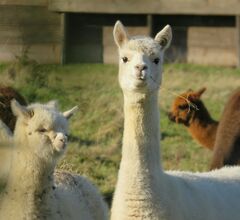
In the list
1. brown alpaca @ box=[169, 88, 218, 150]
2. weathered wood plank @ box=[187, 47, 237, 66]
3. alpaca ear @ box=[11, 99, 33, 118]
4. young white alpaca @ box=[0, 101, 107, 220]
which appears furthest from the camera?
weathered wood plank @ box=[187, 47, 237, 66]

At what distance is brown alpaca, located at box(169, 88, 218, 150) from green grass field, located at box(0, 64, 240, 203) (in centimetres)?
23

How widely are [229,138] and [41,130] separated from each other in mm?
4942

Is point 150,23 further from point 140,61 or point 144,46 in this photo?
point 140,61

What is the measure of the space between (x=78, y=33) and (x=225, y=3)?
403 centimetres

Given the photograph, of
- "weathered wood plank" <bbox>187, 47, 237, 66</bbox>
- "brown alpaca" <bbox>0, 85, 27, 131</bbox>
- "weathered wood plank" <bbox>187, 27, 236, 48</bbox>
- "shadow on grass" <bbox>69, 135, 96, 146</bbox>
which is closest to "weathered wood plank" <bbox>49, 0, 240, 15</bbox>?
"weathered wood plank" <bbox>187, 27, 236, 48</bbox>

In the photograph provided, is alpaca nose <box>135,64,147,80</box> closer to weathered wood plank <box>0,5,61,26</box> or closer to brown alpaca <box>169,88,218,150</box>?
weathered wood plank <box>0,5,61,26</box>

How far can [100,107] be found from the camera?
15.9 m

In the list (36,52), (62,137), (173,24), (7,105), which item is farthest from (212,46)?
(62,137)

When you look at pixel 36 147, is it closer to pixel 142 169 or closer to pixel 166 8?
pixel 142 169

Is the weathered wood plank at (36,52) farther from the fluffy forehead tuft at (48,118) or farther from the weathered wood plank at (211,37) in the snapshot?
the weathered wood plank at (211,37)

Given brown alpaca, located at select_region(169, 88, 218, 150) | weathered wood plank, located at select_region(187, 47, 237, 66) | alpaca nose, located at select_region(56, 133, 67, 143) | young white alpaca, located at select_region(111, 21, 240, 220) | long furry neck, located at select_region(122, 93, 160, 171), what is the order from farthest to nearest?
1. weathered wood plank, located at select_region(187, 47, 237, 66)
2. brown alpaca, located at select_region(169, 88, 218, 150)
3. long furry neck, located at select_region(122, 93, 160, 171)
4. young white alpaca, located at select_region(111, 21, 240, 220)
5. alpaca nose, located at select_region(56, 133, 67, 143)

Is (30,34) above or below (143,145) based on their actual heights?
above

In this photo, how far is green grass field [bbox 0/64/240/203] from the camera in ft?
39.9

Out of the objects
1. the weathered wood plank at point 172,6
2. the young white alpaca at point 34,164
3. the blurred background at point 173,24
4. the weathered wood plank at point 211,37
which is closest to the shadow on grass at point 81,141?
the blurred background at point 173,24
